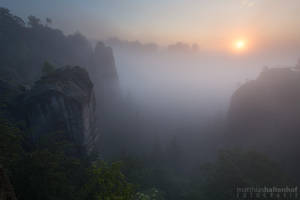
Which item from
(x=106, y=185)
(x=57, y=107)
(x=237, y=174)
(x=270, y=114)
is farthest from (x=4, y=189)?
(x=270, y=114)

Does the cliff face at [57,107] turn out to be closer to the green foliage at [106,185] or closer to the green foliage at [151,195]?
the green foliage at [151,195]

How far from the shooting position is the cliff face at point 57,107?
21250 millimetres

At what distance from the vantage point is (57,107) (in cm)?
2148

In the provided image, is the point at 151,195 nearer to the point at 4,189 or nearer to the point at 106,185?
the point at 106,185

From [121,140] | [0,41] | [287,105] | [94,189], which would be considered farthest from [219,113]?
[0,41]

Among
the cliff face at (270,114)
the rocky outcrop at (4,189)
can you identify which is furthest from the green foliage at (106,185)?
the cliff face at (270,114)

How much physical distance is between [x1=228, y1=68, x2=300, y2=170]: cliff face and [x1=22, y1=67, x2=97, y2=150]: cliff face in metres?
31.8

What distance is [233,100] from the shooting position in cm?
4075

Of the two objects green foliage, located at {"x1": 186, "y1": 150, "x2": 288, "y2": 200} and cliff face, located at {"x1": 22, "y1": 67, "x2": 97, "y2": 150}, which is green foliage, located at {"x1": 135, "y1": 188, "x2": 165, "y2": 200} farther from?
cliff face, located at {"x1": 22, "y1": 67, "x2": 97, "y2": 150}

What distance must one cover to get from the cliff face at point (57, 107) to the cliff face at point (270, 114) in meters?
31.8

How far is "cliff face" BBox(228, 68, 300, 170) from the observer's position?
2716cm

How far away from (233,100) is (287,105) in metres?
11.9

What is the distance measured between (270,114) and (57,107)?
39.3 meters

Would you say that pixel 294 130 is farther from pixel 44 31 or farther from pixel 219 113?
pixel 44 31
